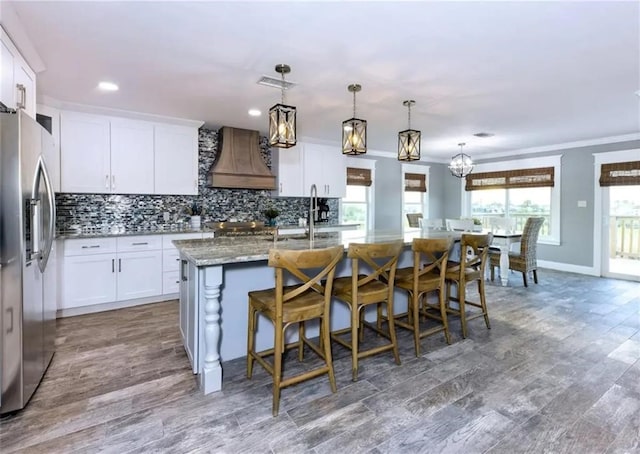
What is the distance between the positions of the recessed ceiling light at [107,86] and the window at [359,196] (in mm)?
3913

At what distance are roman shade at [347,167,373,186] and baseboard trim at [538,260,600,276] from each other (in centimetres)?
359

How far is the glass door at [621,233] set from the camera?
17.1 feet

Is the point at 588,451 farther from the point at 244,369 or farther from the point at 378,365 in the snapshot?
the point at 244,369

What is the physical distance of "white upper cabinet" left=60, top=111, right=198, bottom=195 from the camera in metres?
3.76

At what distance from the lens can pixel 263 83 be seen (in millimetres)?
3004

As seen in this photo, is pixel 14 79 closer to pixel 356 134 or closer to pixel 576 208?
pixel 356 134

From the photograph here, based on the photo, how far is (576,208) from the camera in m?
5.77

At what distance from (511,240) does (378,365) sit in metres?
3.51

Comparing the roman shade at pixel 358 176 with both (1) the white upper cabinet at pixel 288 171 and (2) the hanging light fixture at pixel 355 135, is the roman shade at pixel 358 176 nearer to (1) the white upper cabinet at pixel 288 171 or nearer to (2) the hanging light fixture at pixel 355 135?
(1) the white upper cabinet at pixel 288 171

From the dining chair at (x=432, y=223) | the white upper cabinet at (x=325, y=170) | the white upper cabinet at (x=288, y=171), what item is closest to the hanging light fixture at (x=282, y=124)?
the white upper cabinet at (x=288, y=171)

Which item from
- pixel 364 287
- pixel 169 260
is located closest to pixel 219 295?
pixel 364 287

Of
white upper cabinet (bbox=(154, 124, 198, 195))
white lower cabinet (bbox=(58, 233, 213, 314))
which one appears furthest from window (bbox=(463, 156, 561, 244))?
white lower cabinet (bbox=(58, 233, 213, 314))

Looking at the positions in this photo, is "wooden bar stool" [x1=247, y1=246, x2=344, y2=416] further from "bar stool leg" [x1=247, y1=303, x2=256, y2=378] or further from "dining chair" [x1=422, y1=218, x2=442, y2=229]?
"dining chair" [x1=422, y1=218, x2=442, y2=229]

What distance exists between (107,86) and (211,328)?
2579mm
